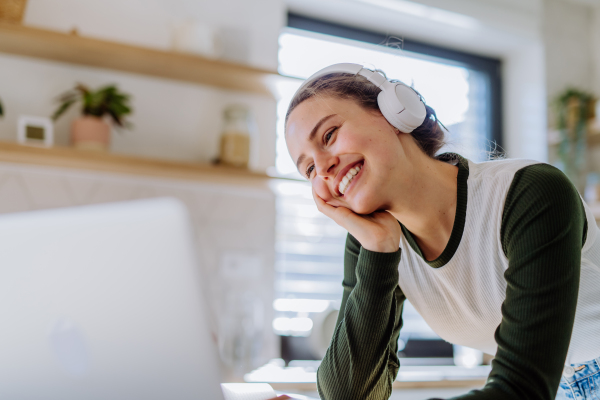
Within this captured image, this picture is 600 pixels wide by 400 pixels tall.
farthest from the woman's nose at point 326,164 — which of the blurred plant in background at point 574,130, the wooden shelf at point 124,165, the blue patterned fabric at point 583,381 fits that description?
the blurred plant in background at point 574,130

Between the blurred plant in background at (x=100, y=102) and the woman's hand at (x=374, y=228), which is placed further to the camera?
the blurred plant in background at (x=100, y=102)

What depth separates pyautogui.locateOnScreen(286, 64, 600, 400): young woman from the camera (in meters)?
0.95

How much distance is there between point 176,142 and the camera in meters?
2.07

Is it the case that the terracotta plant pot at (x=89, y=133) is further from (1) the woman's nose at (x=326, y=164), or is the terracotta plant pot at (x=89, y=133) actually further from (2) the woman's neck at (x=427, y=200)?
(2) the woman's neck at (x=427, y=200)

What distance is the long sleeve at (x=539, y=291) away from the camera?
2.35 ft

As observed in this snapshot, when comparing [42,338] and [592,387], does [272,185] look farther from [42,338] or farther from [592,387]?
[42,338]

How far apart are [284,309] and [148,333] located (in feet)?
6.17

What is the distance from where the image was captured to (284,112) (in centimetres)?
211

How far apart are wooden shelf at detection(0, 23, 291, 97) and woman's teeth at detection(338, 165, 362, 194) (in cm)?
98

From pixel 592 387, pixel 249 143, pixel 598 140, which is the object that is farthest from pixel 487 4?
pixel 592 387

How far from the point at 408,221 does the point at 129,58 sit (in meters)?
1.24

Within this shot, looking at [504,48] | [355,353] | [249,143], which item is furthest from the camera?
[504,48]

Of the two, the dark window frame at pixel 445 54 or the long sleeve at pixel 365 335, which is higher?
the dark window frame at pixel 445 54

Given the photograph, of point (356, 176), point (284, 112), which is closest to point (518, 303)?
point (356, 176)
